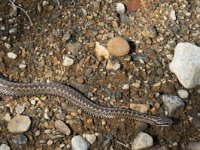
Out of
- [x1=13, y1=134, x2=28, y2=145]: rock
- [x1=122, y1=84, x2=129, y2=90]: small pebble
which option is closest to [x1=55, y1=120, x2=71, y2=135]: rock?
[x1=13, y1=134, x2=28, y2=145]: rock

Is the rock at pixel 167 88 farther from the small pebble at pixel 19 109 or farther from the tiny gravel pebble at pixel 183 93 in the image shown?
the small pebble at pixel 19 109

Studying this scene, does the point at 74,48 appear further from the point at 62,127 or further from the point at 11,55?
the point at 62,127

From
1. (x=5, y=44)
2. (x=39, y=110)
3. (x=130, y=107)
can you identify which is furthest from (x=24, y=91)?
(x=130, y=107)

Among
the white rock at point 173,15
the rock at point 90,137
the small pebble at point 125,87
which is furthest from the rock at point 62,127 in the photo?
the white rock at point 173,15

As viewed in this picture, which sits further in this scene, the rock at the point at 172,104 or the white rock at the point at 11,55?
the white rock at the point at 11,55

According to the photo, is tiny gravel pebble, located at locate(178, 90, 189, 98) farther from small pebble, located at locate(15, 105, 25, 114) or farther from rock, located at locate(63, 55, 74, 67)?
small pebble, located at locate(15, 105, 25, 114)

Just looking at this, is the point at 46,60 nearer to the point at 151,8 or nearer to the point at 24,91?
the point at 24,91
